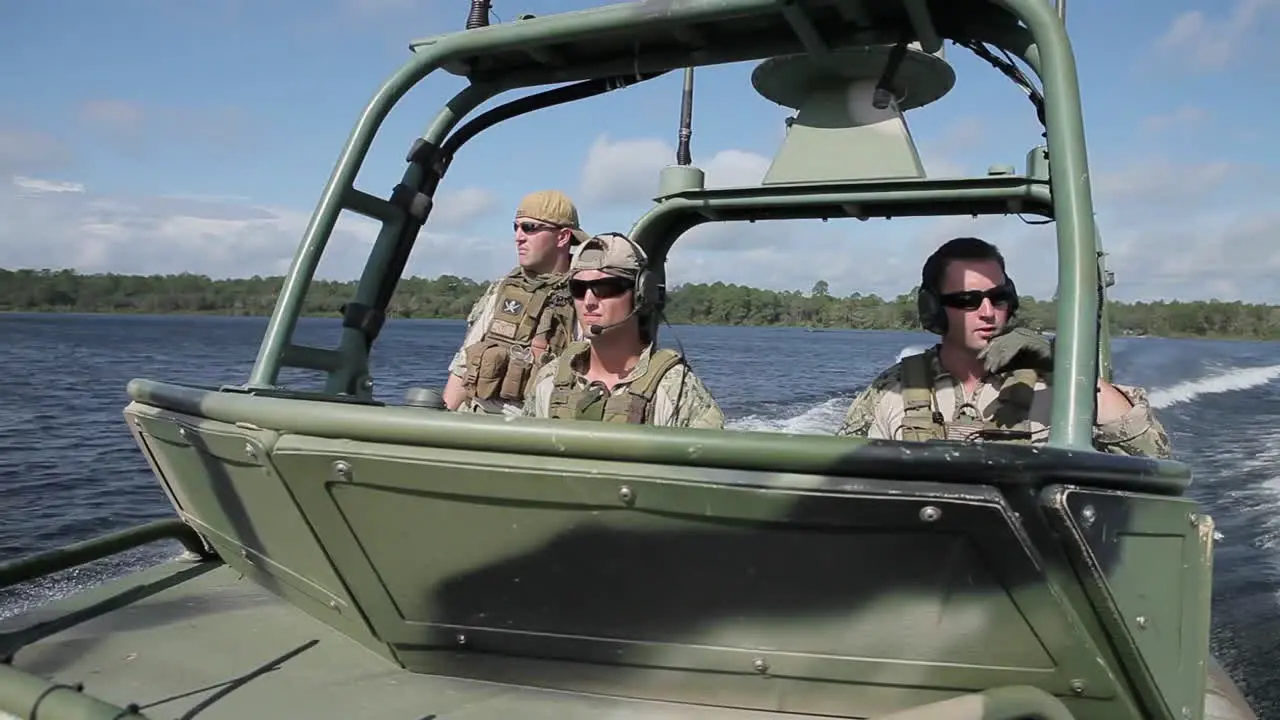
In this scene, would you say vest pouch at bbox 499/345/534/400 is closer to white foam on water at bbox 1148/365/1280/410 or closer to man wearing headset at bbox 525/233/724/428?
man wearing headset at bbox 525/233/724/428

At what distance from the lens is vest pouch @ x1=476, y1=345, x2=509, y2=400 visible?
14.6ft

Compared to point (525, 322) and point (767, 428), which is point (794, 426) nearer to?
point (767, 428)

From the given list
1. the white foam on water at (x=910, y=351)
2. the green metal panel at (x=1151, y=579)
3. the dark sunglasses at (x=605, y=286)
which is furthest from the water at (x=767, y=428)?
the green metal panel at (x=1151, y=579)

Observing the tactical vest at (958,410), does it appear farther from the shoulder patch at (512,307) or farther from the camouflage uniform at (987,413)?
the shoulder patch at (512,307)

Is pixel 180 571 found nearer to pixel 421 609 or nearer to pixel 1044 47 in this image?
pixel 421 609

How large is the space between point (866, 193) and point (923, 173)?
228 mm

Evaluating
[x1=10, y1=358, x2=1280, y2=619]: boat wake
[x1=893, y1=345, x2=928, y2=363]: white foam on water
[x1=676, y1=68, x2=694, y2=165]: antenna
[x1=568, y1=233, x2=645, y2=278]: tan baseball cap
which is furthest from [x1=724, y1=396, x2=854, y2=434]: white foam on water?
[x1=568, y1=233, x2=645, y2=278]: tan baseball cap

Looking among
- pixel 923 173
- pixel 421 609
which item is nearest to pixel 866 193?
pixel 923 173

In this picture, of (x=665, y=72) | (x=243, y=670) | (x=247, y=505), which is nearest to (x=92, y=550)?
(x=247, y=505)

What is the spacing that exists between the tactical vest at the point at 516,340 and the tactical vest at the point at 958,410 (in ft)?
5.22

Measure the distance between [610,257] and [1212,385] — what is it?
21.4 m

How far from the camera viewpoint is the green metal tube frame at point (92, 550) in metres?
2.87

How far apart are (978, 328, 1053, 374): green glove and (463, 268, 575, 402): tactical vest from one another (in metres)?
1.92

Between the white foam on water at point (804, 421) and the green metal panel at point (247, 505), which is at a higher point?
the green metal panel at point (247, 505)
